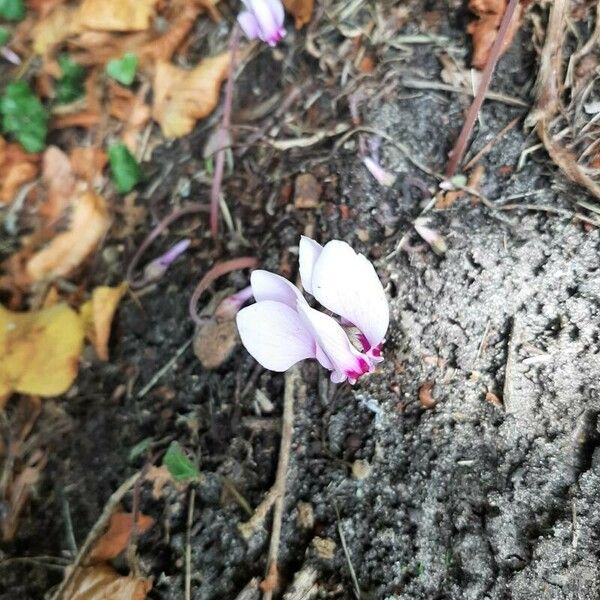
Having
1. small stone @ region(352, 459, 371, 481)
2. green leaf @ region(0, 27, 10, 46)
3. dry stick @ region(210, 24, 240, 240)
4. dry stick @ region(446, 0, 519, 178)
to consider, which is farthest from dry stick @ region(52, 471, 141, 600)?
green leaf @ region(0, 27, 10, 46)

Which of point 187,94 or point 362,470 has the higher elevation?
point 187,94

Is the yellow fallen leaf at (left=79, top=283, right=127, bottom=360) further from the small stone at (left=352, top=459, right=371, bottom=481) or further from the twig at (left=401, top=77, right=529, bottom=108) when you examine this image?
the twig at (left=401, top=77, right=529, bottom=108)

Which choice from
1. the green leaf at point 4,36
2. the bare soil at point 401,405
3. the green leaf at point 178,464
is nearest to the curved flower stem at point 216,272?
the bare soil at point 401,405

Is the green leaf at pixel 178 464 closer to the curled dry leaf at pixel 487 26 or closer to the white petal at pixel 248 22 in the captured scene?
the white petal at pixel 248 22

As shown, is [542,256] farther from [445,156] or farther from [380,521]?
[380,521]

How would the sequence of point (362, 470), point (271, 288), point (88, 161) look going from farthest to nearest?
point (88, 161) → point (362, 470) → point (271, 288)

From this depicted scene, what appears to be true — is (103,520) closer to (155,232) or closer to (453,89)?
(155,232)

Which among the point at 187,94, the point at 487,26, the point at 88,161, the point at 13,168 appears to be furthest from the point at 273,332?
the point at 13,168
